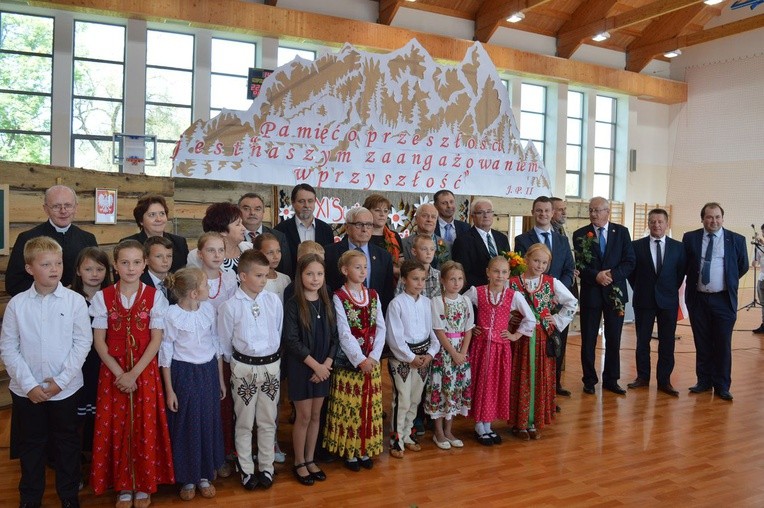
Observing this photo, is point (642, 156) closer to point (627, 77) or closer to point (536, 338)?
point (627, 77)

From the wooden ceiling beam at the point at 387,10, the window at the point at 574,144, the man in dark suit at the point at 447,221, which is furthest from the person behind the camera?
the window at the point at 574,144

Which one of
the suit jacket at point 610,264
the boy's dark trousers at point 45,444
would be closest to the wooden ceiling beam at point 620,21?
the suit jacket at point 610,264

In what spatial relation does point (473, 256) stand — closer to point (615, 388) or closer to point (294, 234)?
point (294, 234)

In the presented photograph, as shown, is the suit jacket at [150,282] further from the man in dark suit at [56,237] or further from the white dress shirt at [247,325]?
the man in dark suit at [56,237]

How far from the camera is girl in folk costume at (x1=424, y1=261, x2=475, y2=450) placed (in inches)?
144

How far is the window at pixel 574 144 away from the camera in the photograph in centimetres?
1343

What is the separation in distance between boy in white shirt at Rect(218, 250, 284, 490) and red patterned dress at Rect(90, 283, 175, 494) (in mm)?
378

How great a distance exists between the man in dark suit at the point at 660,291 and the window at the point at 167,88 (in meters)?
7.00

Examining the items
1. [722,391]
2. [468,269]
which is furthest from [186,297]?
[722,391]

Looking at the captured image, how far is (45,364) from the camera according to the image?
8.68ft

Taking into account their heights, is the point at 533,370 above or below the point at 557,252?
below

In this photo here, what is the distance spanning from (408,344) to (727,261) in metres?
3.11

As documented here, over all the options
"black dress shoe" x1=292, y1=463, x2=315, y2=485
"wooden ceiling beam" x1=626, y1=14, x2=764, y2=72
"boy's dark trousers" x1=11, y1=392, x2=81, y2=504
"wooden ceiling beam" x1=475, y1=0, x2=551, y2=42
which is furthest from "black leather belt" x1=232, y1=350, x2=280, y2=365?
"wooden ceiling beam" x1=626, y1=14, x2=764, y2=72

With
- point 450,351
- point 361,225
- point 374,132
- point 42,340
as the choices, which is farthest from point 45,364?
point 374,132
